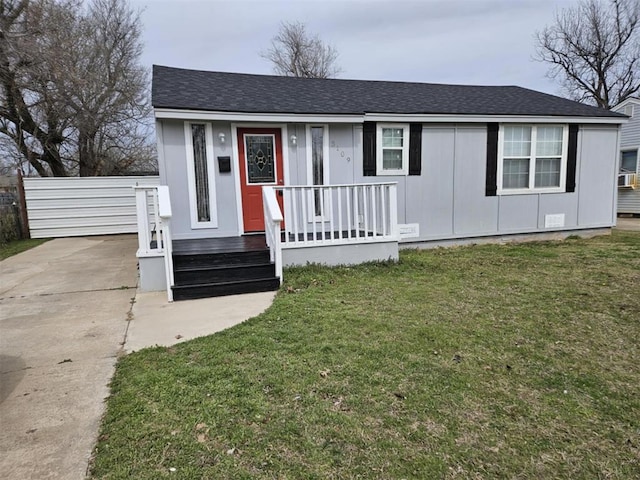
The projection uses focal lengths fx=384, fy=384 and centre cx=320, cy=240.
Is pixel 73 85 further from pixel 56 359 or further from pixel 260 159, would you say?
pixel 56 359

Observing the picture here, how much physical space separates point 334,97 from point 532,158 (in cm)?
449

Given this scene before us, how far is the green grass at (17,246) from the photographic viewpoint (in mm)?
8789

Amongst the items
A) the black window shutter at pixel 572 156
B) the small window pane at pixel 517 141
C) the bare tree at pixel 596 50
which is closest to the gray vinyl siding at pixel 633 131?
the bare tree at pixel 596 50

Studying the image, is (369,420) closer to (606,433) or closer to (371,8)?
(606,433)

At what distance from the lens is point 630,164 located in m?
16.1

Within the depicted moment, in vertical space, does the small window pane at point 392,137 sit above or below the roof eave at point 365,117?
below

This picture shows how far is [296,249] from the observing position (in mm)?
5758

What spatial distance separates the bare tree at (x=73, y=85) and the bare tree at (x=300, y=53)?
35.7 ft

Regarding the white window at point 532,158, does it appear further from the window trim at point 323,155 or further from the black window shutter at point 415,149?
the window trim at point 323,155

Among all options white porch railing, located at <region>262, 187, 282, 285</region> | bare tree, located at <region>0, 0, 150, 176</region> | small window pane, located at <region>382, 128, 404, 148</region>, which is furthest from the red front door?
bare tree, located at <region>0, 0, 150, 176</region>

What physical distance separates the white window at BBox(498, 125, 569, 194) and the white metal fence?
10091mm

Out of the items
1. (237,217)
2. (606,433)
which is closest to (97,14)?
(237,217)

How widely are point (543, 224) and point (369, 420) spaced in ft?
26.9

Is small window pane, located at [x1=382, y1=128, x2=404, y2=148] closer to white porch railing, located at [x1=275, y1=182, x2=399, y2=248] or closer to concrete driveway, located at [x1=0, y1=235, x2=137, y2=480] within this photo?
white porch railing, located at [x1=275, y1=182, x2=399, y2=248]
